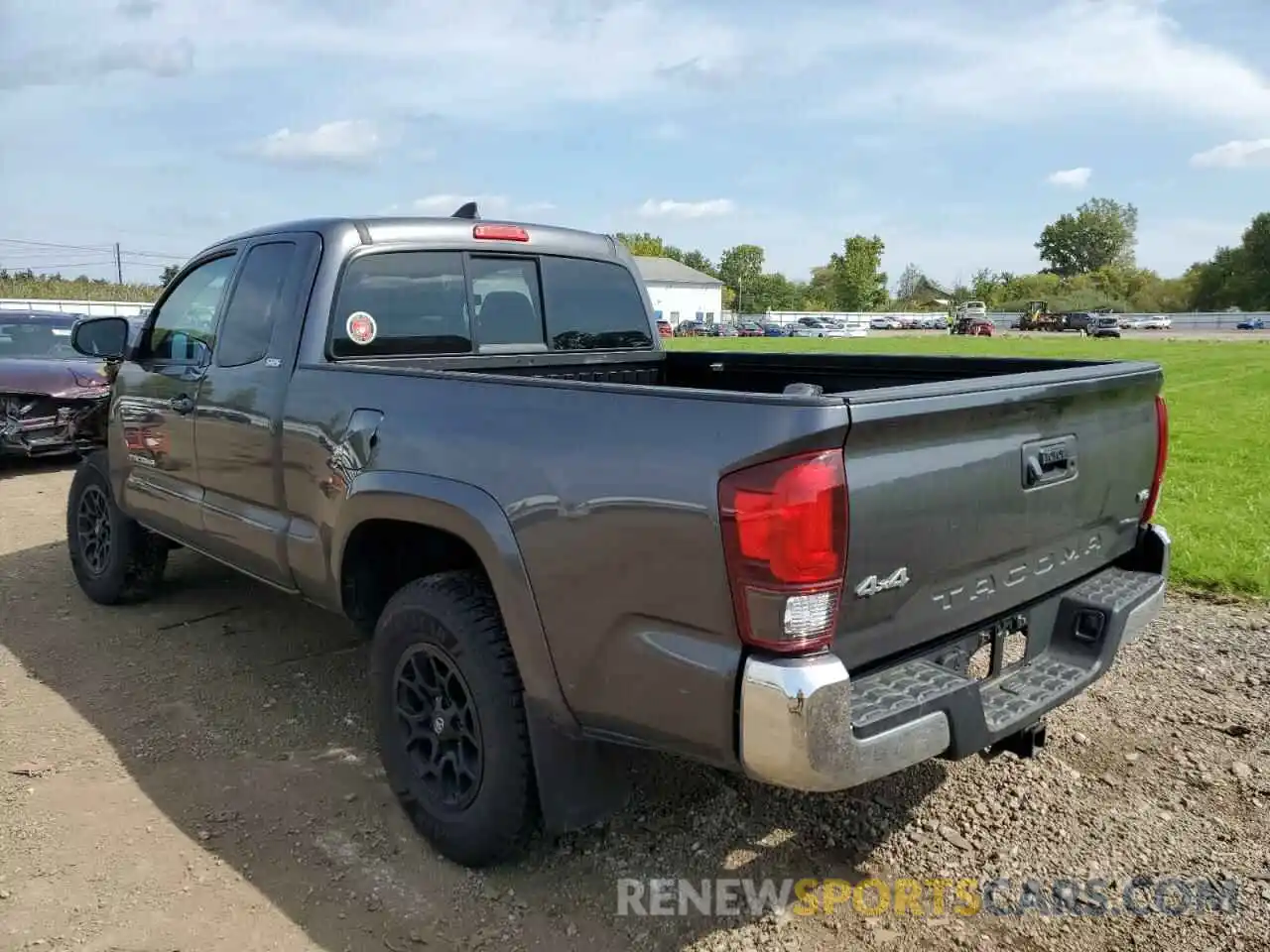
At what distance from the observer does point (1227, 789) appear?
3.37 m

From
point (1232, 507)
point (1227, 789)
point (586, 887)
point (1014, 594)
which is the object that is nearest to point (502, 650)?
point (586, 887)

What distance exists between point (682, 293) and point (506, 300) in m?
85.3

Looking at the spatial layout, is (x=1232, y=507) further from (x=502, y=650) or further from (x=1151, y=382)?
(x=502, y=650)

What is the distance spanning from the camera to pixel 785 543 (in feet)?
6.89

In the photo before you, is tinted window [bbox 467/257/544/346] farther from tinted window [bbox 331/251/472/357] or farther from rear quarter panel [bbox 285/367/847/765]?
rear quarter panel [bbox 285/367/847/765]

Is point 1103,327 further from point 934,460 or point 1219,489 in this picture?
point 934,460

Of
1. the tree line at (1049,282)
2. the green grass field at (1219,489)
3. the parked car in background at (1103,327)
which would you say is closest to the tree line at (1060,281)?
the tree line at (1049,282)

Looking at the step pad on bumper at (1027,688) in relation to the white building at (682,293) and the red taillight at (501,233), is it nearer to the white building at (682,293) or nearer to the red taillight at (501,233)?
the red taillight at (501,233)

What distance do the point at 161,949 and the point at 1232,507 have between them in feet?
24.3

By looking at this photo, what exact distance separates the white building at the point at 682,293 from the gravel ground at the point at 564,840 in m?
79.9

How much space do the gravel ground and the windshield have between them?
7203mm

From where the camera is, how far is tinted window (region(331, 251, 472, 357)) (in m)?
3.71

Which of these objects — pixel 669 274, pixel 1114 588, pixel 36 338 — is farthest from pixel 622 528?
pixel 669 274

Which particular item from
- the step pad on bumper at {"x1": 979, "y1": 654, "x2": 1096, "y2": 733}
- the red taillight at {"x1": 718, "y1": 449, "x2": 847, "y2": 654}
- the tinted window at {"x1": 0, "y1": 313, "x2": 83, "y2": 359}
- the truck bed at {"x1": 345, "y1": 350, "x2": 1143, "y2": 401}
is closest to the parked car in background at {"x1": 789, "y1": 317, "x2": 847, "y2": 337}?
the tinted window at {"x1": 0, "y1": 313, "x2": 83, "y2": 359}
